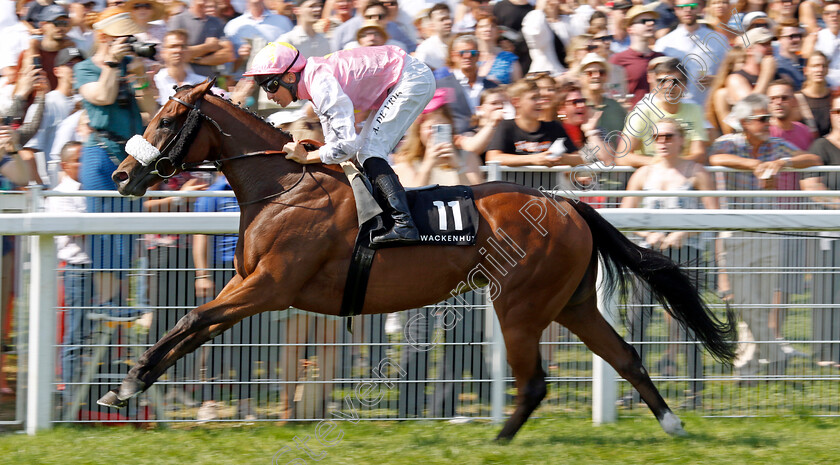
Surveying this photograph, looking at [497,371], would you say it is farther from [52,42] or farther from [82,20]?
[82,20]

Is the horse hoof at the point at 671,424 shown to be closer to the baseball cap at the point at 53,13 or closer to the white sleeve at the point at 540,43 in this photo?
Result: the white sleeve at the point at 540,43

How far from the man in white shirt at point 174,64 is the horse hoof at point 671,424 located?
379 cm

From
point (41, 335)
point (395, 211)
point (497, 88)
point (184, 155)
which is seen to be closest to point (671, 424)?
point (395, 211)

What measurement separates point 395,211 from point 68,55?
358 cm

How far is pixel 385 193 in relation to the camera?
472 centimetres

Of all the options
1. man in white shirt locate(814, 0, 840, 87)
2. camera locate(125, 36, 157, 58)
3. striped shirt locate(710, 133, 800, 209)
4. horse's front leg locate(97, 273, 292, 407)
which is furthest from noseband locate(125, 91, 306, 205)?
man in white shirt locate(814, 0, 840, 87)

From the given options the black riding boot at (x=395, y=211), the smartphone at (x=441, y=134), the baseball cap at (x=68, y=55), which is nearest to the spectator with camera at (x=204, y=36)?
the baseball cap at (x=68, y=55)

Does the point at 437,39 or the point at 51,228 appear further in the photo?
the point at 437,39

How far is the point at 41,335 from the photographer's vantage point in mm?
5035

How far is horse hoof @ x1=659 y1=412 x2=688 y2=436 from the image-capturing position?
16.6 ft

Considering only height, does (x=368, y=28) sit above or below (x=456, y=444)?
above

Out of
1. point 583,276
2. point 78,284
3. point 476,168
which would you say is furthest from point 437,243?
point 78,284

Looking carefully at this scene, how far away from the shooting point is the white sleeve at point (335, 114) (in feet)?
15.1

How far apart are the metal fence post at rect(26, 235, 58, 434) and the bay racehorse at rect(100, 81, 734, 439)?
2.15 feet
